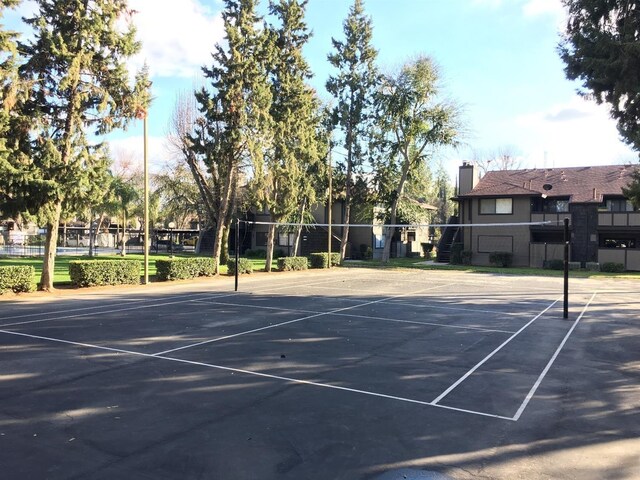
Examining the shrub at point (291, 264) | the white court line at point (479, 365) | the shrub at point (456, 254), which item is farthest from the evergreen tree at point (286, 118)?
the white court line at point (479, 365)

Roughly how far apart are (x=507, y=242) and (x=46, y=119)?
116 feet

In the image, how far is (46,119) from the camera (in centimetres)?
1928

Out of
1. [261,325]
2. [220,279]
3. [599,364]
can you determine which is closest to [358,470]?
[599,364]

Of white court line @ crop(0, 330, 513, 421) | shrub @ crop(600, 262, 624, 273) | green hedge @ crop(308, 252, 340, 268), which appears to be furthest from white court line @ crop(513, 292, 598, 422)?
shrub @ crop(600, 262, 624, 273)

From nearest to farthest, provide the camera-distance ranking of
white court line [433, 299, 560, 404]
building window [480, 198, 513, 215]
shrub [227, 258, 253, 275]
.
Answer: white court line [433, 299, 560, 404] → shrub [227, 258, 253, 275] → building window [480, 198, 513, 215]

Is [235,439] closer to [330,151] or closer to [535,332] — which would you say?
[535,332]

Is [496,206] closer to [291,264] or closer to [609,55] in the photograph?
[291,264]

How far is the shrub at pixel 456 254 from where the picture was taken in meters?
43.1

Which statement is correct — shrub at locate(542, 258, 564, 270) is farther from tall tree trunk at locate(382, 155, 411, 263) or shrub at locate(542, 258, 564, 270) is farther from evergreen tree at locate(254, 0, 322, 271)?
evergreen tree at locate(254, 0, 322, 271)

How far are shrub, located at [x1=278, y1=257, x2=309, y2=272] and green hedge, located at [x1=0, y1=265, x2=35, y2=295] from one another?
16955 mm

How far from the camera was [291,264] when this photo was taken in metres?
34.3

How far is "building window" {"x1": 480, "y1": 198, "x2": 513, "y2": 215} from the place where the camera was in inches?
1666

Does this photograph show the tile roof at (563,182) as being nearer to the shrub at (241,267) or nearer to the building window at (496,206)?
the building window at (496,206)

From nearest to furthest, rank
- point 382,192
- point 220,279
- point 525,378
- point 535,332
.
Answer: point 525,378, point 535,332, point 220,279, point 382,192
